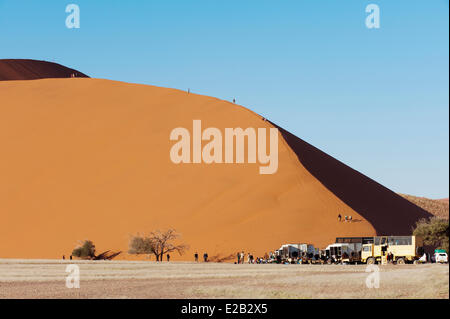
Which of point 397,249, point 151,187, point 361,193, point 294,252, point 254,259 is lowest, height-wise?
point 254,259

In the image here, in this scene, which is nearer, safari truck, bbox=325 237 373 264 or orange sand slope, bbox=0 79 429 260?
safari truck, bbox=325 237 373 264

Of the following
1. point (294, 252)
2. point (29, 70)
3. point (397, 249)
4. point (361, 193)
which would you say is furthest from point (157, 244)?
point (29, 70)

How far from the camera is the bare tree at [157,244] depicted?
64.2 metres

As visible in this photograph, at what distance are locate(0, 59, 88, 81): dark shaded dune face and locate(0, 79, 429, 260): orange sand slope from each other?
92.2 feet

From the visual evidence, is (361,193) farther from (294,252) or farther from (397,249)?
(397,249)

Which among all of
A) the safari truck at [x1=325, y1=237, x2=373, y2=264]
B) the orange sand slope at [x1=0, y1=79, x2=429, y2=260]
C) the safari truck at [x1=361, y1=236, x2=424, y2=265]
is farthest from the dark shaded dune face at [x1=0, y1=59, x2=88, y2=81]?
the safari truck at [x1=361, y1=236, x2=424, y2=265]

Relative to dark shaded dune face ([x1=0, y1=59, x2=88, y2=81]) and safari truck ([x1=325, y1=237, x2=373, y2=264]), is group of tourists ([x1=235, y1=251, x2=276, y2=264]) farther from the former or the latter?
dark shaded dune face ([x1=0, y1=59, x2=88, y2=81])

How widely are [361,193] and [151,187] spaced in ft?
81.4

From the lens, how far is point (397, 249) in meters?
51.7

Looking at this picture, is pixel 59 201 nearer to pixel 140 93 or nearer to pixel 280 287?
pixel 140 93

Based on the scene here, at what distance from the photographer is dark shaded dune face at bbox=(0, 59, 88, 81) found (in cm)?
12441

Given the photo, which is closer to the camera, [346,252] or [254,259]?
[346,252]
